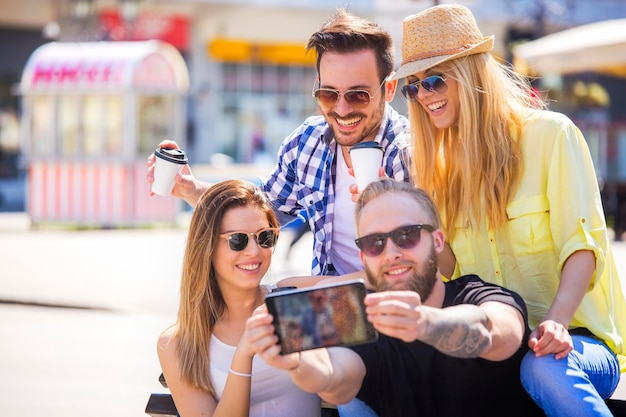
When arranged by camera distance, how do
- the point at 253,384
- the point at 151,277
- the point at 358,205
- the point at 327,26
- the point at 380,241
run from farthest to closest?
the point at 151,277 < the point at 327,26 < the point at 253,384 < the point at 358,205 < the point at 380,241

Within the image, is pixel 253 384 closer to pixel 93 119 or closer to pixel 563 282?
pixel 563 282

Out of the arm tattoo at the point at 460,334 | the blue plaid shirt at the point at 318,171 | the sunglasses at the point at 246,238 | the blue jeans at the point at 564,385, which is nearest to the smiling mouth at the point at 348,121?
the blue plaid shirt at the point at 318,171

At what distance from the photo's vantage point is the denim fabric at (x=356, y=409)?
3105 mm

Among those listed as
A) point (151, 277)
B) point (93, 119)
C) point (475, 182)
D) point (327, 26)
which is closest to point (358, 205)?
→ point (475, 182)

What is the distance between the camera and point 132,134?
59.9 feet

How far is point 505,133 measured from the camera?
11.6 ft

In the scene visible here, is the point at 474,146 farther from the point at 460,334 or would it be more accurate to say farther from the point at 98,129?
the point at 98,129

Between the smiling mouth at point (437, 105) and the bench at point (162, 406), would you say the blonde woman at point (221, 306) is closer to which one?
the bench at point (162, 406)

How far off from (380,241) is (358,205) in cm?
25

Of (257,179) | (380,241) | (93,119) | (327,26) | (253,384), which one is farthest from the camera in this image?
(93,119)

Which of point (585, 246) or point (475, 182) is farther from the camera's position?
point (475, 182)

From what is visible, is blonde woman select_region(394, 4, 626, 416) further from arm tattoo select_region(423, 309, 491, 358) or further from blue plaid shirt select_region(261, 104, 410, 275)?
arm tattoo select_region(423, 309, 491, 358)

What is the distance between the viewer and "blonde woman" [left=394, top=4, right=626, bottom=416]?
336 cm

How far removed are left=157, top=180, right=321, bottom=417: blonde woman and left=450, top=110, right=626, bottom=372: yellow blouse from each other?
2.50ft
